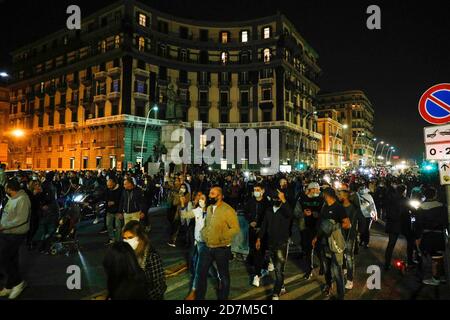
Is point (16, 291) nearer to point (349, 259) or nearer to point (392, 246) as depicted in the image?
point (349, 259)

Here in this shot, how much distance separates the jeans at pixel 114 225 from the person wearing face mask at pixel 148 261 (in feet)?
17.4

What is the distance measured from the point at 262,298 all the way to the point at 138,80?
4735cm

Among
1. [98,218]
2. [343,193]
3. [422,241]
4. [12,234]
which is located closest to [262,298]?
[343,193]

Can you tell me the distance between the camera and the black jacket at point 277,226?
5.62 meters

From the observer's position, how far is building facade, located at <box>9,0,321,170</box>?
158 feet

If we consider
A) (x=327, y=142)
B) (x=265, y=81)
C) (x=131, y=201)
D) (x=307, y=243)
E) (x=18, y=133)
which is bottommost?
(x=307, y=243)

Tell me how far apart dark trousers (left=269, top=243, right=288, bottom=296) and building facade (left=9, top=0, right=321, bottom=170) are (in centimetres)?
4331

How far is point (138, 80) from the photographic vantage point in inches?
1927

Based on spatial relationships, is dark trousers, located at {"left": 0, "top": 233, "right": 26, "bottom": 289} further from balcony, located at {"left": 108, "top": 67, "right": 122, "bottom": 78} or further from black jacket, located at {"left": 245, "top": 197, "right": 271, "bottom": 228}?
balcony, located at {"left": 108, "top": 67, "right": 122, "bottom": 78}

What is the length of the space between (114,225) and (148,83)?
144 feet

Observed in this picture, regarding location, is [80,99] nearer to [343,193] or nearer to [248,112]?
[248,112]

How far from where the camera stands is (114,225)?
30.5ft

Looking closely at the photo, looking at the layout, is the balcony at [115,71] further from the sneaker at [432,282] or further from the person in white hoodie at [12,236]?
the sneaker at [432,282]

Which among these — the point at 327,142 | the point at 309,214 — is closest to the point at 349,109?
the point at 327,142
